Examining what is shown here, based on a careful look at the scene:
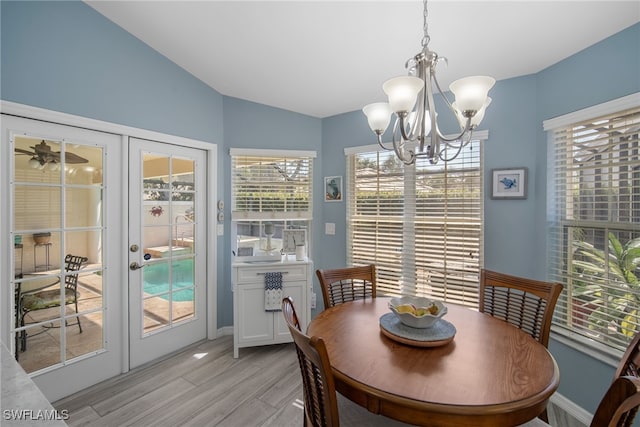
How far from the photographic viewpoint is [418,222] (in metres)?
2.89

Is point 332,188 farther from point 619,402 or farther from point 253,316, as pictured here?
point 619,402

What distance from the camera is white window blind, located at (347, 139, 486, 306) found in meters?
2.62

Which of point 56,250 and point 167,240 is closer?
point 56,250

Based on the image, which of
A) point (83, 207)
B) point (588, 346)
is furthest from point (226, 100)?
point (588, 346)

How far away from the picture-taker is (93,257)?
89.4 inches

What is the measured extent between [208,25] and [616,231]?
10.2ft

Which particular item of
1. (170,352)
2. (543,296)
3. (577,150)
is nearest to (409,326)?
(543,296)

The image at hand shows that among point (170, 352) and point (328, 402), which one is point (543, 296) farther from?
point (170, 352)

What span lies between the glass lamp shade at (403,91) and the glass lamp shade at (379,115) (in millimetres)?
267

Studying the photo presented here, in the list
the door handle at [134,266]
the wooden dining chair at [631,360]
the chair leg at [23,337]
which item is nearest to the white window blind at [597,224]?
the wooden dining chair at [631,360]

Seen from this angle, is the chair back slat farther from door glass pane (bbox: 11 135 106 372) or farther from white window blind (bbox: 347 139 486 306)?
door glass pane (bbox: 11 135 106 372)

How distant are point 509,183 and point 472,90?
1446 mm

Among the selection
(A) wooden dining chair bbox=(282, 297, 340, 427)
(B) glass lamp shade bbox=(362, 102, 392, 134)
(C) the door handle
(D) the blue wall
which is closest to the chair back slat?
(A) wooden dining chair bbox=(282, 297, 340, 427)

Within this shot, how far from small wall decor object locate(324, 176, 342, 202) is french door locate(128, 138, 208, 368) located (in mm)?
1346
